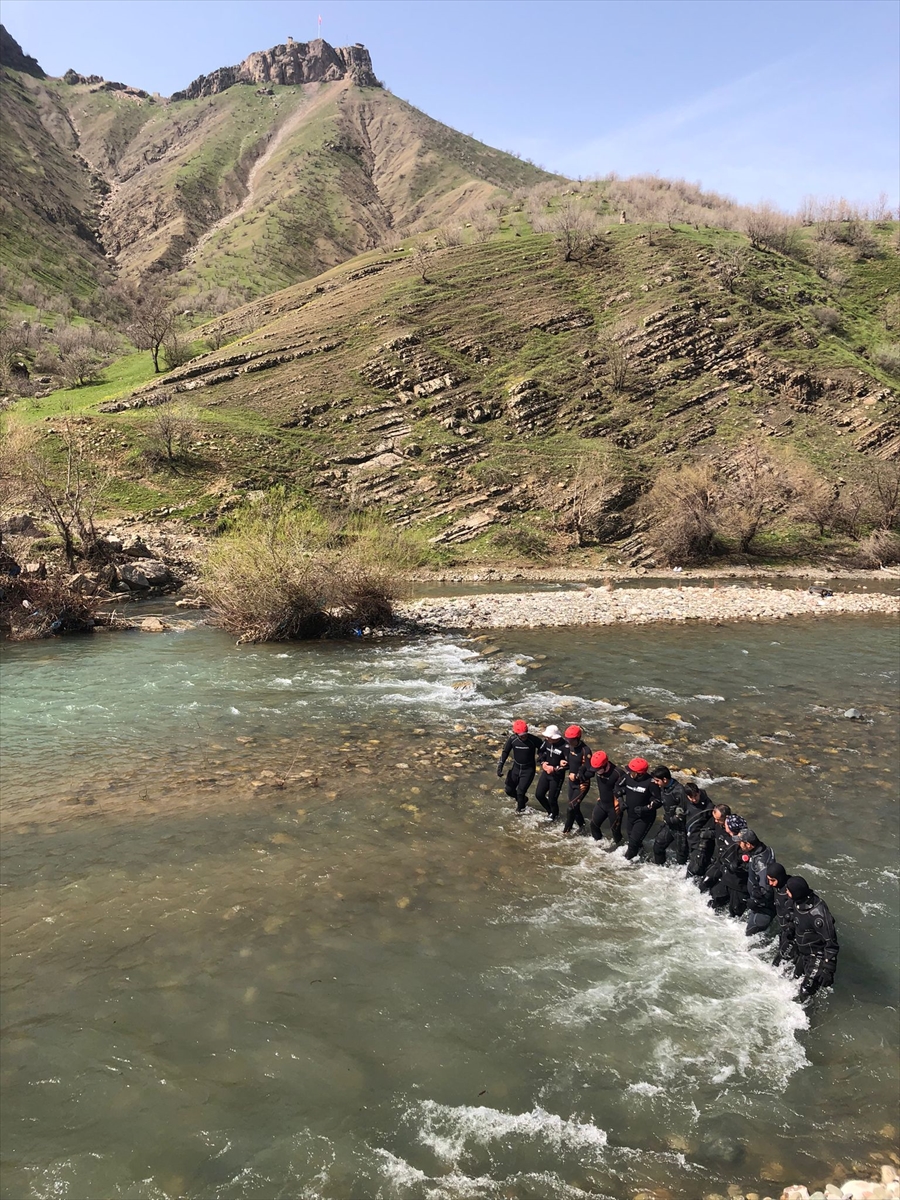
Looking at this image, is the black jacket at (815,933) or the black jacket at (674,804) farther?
the black jacket at (674,804)

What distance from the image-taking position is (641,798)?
11.7 m

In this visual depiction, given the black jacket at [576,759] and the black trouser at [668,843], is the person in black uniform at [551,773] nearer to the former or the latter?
the black jacket at [576,759]

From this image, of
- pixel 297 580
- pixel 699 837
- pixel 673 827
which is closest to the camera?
pixel 699 837

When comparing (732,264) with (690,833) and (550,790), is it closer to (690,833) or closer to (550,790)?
(550,790)

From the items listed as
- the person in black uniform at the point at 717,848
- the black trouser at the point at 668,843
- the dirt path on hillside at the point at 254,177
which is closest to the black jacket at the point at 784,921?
the person in black uniform at the point at 717,848

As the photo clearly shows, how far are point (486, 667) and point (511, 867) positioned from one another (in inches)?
463

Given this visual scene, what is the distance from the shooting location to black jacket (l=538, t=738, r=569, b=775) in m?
13.1

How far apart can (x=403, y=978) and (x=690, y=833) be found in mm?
5551

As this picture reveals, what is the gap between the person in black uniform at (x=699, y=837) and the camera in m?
11.0

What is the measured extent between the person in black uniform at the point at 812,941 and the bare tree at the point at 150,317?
72997 millimetres

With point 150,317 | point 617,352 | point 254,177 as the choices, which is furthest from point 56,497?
point 254,177

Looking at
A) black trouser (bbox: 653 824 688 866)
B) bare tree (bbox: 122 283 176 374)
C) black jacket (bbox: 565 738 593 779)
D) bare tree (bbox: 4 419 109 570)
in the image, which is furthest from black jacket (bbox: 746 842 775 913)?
bare tree (bbox: 122 283 176 374)

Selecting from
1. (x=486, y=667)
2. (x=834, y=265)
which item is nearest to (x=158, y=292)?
(x=834, y=265)

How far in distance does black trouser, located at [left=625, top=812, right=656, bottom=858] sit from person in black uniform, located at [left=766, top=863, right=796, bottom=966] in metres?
2.51
